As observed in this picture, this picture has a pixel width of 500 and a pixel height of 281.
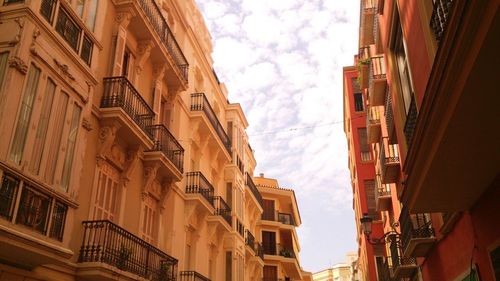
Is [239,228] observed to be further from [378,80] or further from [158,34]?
[158,34]

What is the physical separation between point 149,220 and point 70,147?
209 inches

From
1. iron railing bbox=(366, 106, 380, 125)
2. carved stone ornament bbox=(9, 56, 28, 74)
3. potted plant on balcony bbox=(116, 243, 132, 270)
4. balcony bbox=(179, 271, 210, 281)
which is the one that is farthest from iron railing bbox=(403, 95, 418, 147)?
iron railing bbox=(366, 106, 380, 125)

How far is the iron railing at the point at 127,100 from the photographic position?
1184 cm

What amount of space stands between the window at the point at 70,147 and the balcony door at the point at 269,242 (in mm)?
29674

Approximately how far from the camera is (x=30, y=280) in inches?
336

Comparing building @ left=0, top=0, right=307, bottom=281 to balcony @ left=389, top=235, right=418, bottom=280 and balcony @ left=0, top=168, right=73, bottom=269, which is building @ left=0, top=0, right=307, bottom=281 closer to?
balcony @ left=0, top=168, right=73, bottom=269

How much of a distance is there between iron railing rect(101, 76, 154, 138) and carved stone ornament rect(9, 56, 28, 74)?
136 inches

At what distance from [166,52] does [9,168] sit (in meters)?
8.70

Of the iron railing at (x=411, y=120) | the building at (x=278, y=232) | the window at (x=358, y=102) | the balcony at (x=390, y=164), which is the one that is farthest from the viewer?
the building at (x=278, y=232)

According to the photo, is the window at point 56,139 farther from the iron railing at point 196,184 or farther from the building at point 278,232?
the building at point 278,232

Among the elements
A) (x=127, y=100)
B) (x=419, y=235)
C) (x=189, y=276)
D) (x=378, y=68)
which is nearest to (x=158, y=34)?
(x=127, y=100)

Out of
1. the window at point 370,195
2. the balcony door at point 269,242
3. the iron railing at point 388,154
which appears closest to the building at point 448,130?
the iron railing at point 388,154

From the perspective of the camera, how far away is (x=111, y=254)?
10.6m

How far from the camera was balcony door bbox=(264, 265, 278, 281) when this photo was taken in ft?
122
